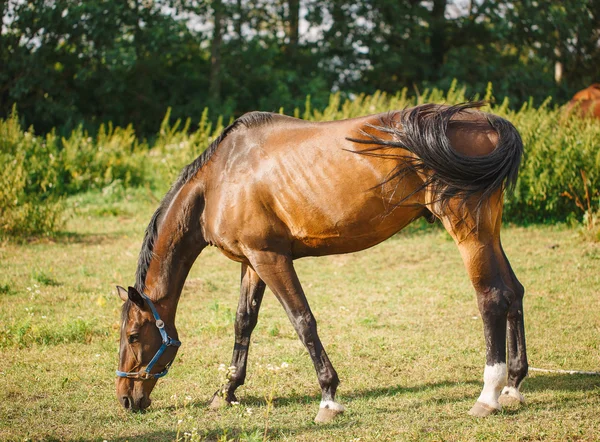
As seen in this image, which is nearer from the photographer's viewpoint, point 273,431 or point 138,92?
point 273,431

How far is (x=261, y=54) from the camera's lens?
2288cm

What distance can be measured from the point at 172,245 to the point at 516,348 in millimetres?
2484

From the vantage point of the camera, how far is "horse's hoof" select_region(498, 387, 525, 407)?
14.7 ft

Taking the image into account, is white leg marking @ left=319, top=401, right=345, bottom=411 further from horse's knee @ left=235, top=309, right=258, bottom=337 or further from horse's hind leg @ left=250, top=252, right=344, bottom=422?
horse's knee @ left=235, top=309, right=258, bottom=337

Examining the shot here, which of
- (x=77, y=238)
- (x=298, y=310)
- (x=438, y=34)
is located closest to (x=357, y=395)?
(x=298, y=310)

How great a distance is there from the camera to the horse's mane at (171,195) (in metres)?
4.77

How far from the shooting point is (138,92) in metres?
22.1

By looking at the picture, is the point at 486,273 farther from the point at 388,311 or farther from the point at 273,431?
the point at 388,311

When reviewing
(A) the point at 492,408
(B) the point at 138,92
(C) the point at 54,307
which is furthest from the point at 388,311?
(B) the point at 138,92

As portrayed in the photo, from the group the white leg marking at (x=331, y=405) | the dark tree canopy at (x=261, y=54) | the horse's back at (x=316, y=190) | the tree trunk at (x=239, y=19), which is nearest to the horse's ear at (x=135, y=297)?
the horse's back at (x=316, y=190)

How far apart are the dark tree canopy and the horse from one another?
6389 millimetres

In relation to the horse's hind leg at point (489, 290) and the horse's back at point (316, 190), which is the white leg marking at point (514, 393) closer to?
the horse's hind leg at point (489, 290)

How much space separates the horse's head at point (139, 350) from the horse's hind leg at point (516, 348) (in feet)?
7.64

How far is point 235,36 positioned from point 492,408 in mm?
20860
